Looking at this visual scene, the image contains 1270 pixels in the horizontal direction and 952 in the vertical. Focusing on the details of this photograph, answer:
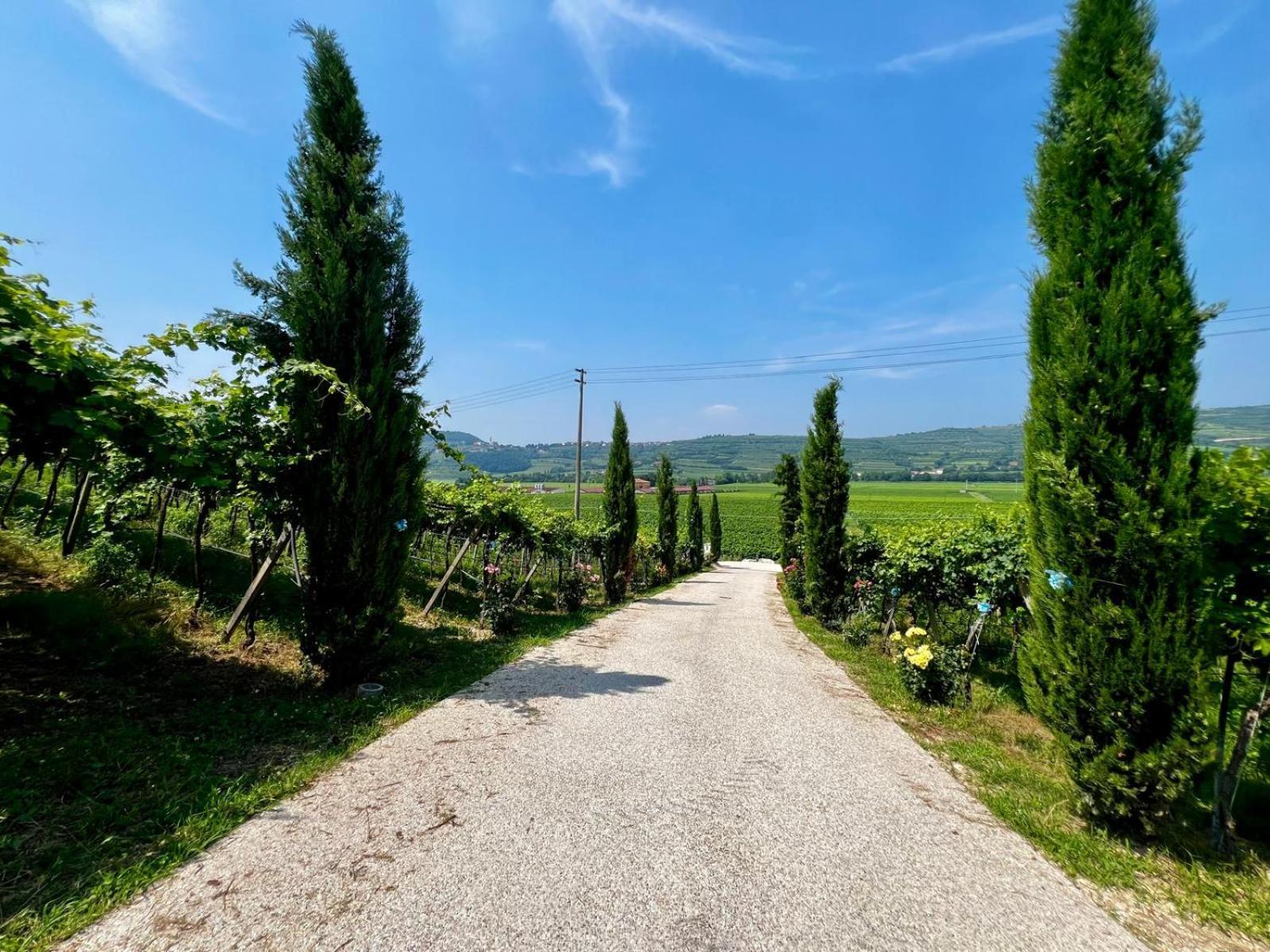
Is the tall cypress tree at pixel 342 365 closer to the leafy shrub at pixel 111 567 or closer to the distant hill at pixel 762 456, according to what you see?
the leafy shrub at pixel 111 567

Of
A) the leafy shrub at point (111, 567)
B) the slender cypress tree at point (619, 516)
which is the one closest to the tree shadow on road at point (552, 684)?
the leafy shrub at point (111, 567)

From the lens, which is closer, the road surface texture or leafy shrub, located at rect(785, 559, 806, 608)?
the road surface texture

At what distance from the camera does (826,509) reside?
35.7ft

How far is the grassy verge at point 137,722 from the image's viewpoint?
240cm

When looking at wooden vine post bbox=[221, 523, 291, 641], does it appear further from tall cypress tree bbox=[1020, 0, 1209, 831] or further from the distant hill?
the distant hill

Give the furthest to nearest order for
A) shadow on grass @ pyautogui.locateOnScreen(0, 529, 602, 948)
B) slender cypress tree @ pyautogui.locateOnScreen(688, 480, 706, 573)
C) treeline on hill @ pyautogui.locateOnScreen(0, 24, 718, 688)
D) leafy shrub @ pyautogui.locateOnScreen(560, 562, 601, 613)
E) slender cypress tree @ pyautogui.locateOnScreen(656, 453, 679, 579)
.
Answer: slender cypress tree @ pyautogui.locateOnScreen(688, 480, 706, 573) < slender cypress tree @ pyautogui.locateOnScreen(656, 453, 679, 579) < leafy shrub @ pyautogui.locateOnScreen(560, 562, 601, 613) < treeline on hill @ pyautogui.locateOnScreen(0, 24, 718, 688) < shadow on grass @ pyautogui.locateOnScreen(0, 529, 602, 948)

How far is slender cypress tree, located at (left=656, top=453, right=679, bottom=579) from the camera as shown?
A: 2238 cm

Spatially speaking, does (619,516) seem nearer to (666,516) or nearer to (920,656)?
(666,516)

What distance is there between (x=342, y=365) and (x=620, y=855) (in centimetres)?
519

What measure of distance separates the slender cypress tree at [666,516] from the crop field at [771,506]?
8.04 m

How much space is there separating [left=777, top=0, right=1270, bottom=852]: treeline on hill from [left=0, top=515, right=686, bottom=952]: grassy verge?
5169 millimetres

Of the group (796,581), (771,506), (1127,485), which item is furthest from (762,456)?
(1127,485)

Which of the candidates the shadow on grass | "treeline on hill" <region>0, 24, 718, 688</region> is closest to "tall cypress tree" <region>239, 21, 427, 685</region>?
"treeline on hill" <region>0, 24, 718, 688</region>

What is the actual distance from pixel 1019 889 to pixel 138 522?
11.9 meters
